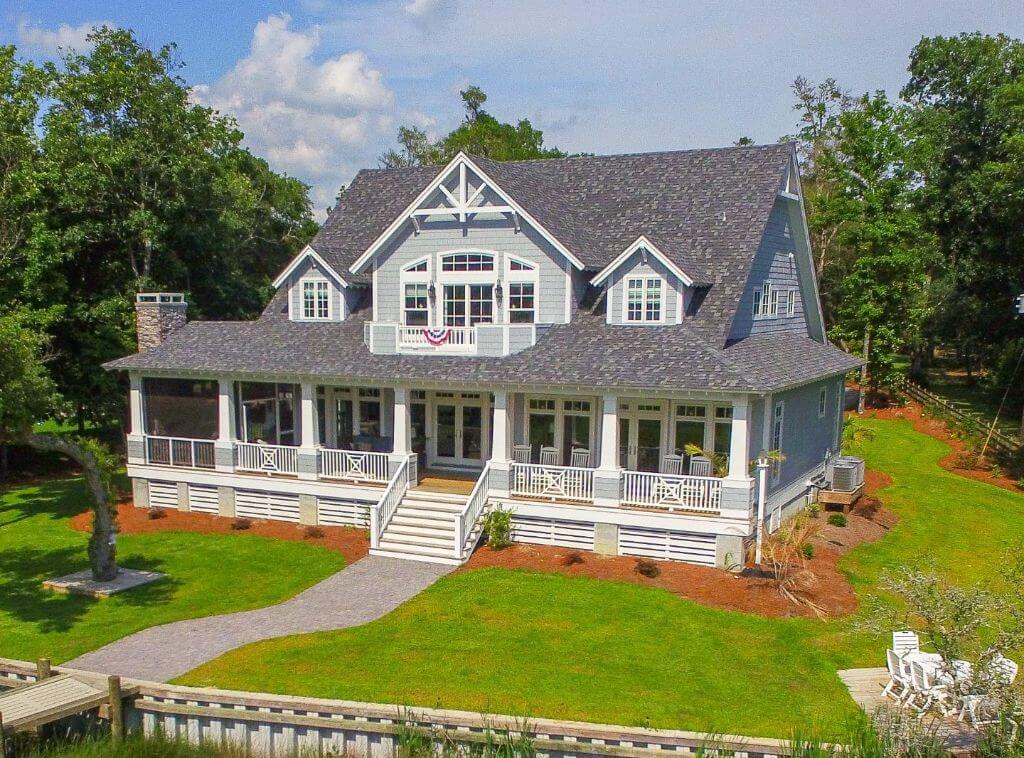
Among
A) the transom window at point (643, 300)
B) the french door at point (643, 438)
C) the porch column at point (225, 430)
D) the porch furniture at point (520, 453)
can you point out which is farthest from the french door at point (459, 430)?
the porch column at point (225, 430)

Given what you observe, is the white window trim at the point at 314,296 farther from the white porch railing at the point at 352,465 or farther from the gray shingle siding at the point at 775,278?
the gray shingle siding at the point at 775,278

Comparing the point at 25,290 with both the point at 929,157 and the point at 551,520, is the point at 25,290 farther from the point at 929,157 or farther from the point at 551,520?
the point at 929,157

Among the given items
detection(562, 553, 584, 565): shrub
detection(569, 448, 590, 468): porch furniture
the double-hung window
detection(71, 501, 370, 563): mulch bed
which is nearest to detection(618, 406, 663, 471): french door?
detection(569, 448, 590, 468): porch furniture

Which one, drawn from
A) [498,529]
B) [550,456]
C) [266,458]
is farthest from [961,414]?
[266,458]

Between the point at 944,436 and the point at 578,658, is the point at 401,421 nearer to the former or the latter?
the point at 578,658

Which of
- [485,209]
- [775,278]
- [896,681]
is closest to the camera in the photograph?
[896,681]

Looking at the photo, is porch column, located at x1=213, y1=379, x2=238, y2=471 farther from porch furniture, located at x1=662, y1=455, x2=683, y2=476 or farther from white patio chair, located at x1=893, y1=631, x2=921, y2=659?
white patio chair, located at x1=893, y1=631, x2=921, y2=659

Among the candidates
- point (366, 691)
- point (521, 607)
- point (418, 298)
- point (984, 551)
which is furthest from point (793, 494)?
point (366, 691)
